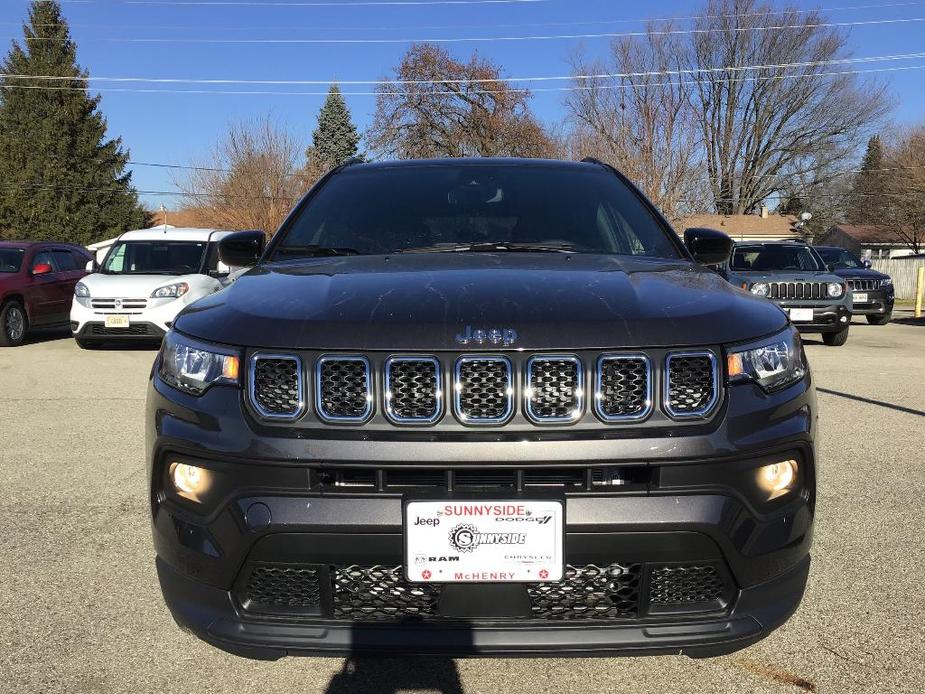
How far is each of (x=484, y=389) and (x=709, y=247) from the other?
1.63 m

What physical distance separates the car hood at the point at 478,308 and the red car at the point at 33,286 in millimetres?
11735

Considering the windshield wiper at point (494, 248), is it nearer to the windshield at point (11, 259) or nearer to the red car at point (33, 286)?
the red car at point (33, 286)

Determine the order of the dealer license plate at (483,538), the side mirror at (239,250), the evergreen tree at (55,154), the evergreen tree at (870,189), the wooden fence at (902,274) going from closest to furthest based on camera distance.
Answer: the dealer license plate at (483,538) < the side mirror at (239,250) < the wooden fence at (902,274) < the evergreen tree at (55,154) < the evergreen tree at (870,189)

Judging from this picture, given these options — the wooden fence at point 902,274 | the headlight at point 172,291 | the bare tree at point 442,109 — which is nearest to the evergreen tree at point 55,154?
the bare tree at point 442,109

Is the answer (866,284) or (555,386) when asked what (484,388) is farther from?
(866,284)

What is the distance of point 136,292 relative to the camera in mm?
11555

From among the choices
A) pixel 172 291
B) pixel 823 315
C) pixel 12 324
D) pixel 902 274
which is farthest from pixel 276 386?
pixel 902 274

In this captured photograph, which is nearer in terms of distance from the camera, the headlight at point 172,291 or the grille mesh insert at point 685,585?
the grille mesh insert at point 685,585

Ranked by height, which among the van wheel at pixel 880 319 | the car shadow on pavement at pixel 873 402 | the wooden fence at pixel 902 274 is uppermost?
the car shadow on pavement at pixel 873 402

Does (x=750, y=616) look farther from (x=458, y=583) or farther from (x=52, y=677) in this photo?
(x=52, y=677)

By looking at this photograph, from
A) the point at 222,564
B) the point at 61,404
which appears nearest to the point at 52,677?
the point at 222,564

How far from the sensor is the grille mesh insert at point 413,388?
1.98 metres

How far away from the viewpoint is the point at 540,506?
193 cm

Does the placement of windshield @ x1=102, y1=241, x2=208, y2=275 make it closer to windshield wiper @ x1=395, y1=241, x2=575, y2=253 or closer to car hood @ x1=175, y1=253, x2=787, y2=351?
windshield wiper @ x1=395, y1=241, x2=575, y2=253
